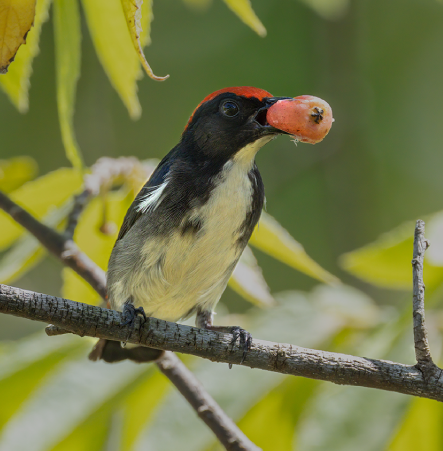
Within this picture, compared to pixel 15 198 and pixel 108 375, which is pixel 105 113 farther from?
pixel 108 375

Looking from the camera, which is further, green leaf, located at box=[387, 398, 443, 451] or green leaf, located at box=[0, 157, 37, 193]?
green leaf, located at box=[0, 157, 37, 193]

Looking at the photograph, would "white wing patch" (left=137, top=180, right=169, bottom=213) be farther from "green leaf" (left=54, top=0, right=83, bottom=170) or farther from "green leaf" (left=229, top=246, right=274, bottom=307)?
"green leaf" (left=54, top=0, right=83, bottom=170)

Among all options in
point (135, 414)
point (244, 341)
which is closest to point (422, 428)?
point (244, 341)

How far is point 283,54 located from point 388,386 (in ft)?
16.2

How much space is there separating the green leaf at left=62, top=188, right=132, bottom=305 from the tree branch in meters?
0.68

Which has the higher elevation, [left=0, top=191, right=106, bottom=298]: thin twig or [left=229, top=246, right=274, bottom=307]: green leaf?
[left=229, top=246, right=274, bottom=307]: green leaf

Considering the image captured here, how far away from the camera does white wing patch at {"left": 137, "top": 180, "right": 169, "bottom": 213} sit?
246cm

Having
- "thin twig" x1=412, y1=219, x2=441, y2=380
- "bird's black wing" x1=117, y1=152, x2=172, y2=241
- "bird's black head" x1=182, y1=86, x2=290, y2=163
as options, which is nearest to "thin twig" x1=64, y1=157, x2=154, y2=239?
"bird's black wing" x1=117, y1=152, x2=172, y2=241

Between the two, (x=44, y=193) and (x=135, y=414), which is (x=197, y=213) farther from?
(x=135, y=414)

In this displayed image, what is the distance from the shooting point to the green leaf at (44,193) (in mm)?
2355

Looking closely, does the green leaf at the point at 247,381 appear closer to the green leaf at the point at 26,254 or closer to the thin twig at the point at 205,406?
the thin twig at the point at 205,406

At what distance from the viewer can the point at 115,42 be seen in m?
1.80

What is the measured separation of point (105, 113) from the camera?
5.32 m

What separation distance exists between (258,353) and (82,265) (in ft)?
3.18
